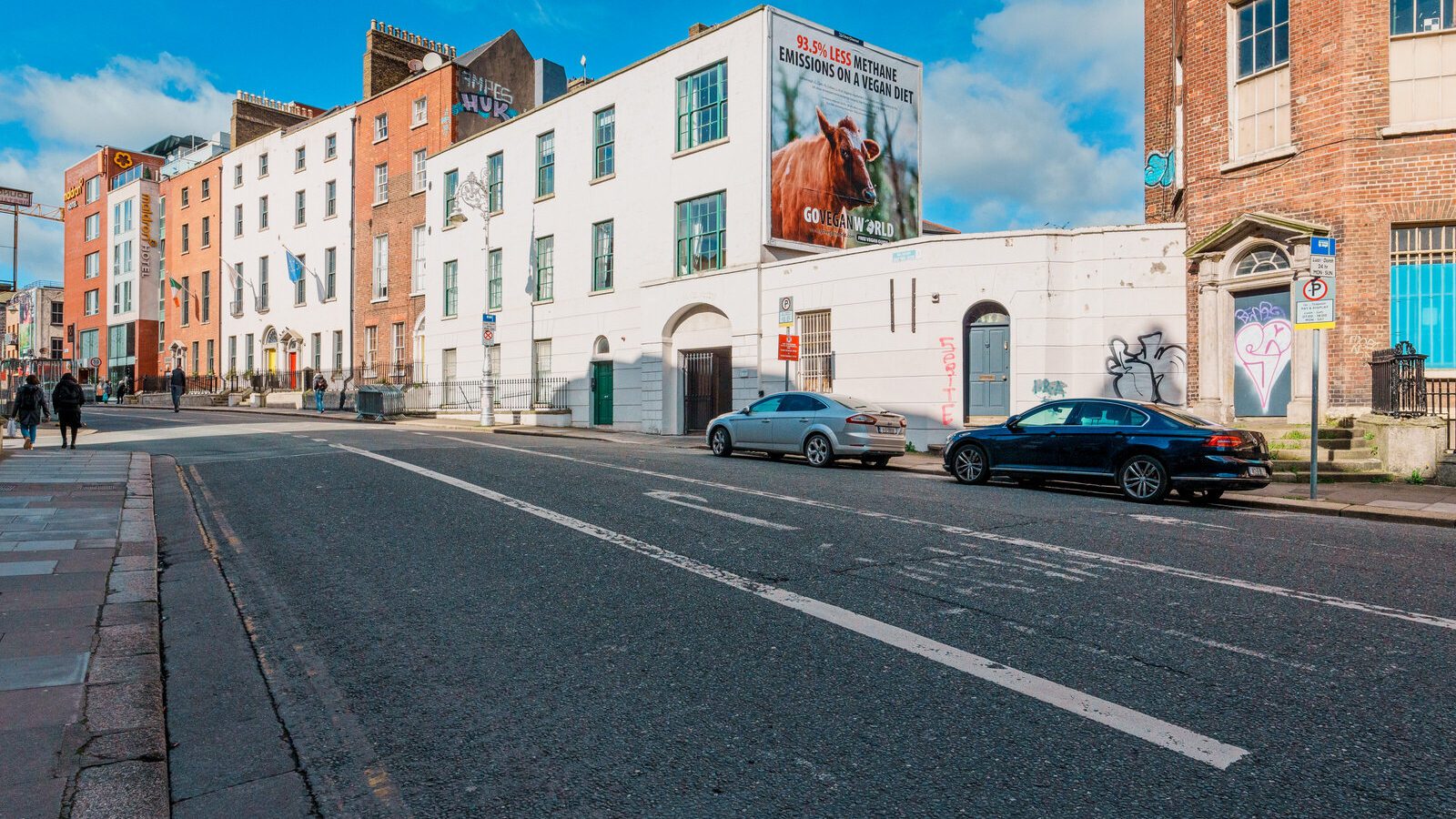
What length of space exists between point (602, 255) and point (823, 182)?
25.6 ft

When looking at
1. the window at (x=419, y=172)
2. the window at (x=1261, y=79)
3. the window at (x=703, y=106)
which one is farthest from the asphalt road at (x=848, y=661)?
the window at (x=419, y=172)

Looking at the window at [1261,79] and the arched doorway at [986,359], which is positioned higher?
the window at [1261,79]

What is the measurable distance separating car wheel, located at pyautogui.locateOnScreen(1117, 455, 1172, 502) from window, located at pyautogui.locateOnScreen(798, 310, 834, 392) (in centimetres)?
1099

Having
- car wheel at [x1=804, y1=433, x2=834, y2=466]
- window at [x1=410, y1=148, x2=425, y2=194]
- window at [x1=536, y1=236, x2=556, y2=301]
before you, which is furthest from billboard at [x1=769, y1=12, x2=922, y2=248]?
window at [x1=410, y1=148, x2=425, y2=194]

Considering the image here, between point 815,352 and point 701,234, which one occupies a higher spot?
point 701,234

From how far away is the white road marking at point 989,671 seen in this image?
12.4ft

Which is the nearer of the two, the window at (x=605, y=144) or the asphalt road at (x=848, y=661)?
the asphalt road at (x=848, y=661)

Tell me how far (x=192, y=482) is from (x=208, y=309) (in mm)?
46275

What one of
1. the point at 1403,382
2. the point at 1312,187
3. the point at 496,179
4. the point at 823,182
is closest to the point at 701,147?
the point at 823,182

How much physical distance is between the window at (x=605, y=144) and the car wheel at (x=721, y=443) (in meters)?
12.9

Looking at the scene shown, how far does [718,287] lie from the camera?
82.8 ft

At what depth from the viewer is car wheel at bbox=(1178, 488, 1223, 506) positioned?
497 inches

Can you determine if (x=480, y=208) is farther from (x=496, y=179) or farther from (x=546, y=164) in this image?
(x=546, y=164)

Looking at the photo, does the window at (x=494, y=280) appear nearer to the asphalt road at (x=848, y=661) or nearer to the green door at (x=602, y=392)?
the green door at (x=602, y=392)
